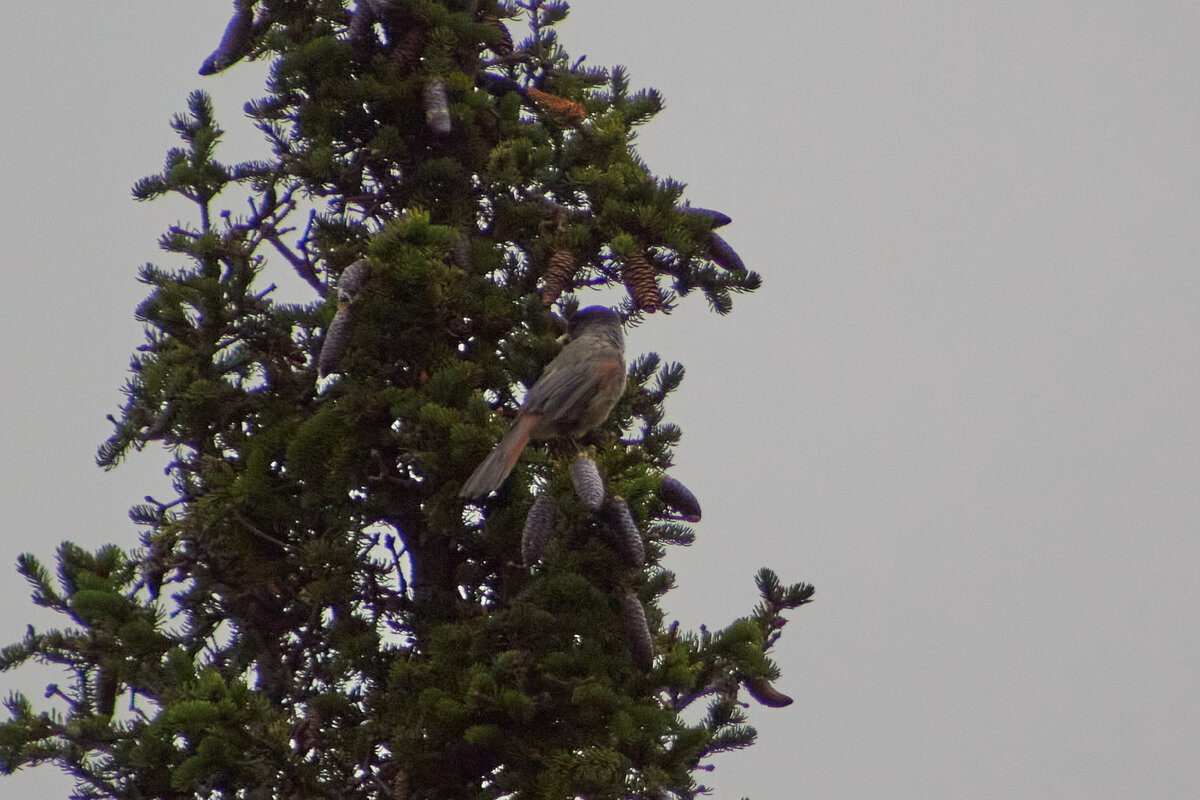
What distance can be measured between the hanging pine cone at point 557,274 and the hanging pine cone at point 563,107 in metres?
0.71

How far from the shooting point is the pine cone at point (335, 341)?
12.0 feet

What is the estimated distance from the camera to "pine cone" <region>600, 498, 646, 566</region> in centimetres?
342

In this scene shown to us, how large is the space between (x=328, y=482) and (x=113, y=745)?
961 millimetres

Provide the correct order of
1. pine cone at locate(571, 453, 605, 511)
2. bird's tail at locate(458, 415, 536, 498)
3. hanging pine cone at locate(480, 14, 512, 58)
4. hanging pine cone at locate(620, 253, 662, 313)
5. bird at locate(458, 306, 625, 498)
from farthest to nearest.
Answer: hanging pine cone at locate(480, 14, 512, 58) < hanging pine cone at locate(620, 253, 662, 313) < bird at locate(458, 306, 625, 498) < bird's tail at locate(458, 415, 536, 498) < pine cone at locate(571, 453, 605, 511)

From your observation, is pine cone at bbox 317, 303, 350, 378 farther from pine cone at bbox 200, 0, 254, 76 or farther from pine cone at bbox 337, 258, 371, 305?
pine cone at bbox 200, 0, 254, 76

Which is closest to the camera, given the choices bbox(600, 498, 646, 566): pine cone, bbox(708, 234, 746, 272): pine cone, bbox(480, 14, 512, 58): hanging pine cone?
bbox(600, 498, 646, 566): pine cone

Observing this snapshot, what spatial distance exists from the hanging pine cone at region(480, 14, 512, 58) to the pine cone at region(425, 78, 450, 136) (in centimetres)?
51

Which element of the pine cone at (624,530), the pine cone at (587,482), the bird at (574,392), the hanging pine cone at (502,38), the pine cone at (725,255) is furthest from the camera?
the hanging pine cone at (502,38)

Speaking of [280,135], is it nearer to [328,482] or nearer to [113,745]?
[328,482]

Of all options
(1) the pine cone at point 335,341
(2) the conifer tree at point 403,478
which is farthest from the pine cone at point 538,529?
(1) the pine cone at point 335,341

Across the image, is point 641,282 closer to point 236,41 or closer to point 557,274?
point 557,274

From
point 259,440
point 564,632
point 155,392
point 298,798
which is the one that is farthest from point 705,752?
point 155,392

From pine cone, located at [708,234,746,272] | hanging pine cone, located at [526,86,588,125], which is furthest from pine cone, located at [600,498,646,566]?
hanging pine cone, located at [526,86,588,125]

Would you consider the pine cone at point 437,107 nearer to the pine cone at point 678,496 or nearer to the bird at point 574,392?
the bird at point 574,392
